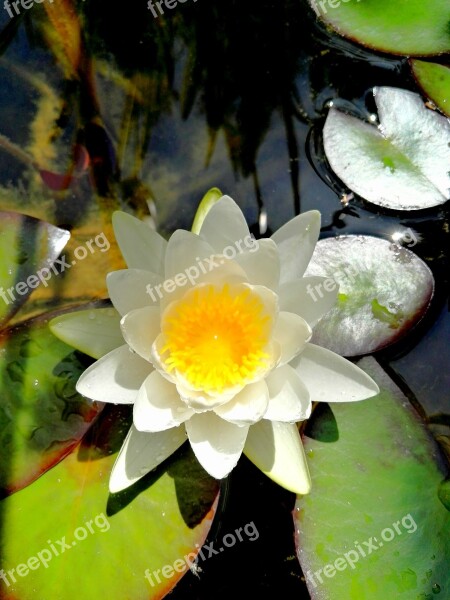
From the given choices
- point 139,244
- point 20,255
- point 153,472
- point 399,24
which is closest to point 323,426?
point 153,472

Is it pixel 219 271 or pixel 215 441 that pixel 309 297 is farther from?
pixel 215 441

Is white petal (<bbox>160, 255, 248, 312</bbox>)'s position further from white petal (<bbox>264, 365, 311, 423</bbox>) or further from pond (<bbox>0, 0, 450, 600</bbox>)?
white petal (<bbox>264, 365, 311, 423</bbox>)

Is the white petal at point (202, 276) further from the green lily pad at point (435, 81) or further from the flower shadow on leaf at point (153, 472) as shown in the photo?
the green lily pad at point (435, 81)

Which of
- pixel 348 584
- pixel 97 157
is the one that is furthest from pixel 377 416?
pixel 97 157

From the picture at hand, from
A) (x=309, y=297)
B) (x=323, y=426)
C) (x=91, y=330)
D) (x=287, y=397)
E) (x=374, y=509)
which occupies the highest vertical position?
(x=91, y=330)

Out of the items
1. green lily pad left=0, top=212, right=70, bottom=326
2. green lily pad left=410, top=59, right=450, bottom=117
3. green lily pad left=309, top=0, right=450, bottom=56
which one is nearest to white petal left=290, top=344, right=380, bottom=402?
green lily pad left=0, top=212, right=70, bottom=326

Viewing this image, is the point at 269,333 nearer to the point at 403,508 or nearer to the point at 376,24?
the point at 403,508
